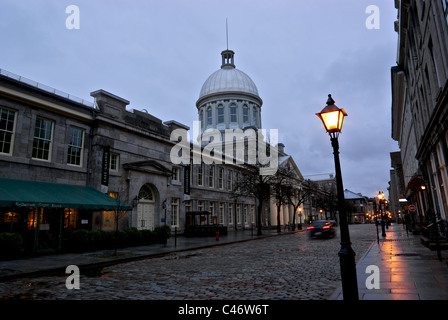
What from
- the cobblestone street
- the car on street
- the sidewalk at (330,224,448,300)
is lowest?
the cobblestone street

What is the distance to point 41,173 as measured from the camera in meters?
18.6

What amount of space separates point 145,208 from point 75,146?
8.12m

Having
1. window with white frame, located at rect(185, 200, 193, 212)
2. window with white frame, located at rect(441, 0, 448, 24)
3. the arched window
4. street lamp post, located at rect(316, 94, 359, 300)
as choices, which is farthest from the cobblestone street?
window with white frame, located at rect(185, 200, 193, 212)

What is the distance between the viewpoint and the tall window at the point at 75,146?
2073cm

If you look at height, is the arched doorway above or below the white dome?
below

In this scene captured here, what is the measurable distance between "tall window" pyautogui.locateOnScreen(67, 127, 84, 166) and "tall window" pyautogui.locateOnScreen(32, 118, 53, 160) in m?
1.40

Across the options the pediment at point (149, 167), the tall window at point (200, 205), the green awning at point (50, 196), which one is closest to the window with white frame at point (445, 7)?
the green awning at point (50, 196)

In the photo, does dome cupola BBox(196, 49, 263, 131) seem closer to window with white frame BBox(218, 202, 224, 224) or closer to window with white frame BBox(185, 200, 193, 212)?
window with white frame BBox(218, 202, 224, 224)

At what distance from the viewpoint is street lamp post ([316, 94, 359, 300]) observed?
5.43 m

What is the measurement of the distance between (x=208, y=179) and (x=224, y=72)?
43441 millimetres

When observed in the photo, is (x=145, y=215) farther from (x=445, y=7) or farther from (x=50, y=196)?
(x=445, y=7)

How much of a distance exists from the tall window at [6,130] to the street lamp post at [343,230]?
17.7 meters

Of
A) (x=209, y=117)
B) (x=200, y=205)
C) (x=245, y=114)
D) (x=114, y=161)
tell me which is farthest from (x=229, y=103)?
(x=114, y=161)

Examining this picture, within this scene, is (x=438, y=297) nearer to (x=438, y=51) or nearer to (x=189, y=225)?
(x=438, y=51)
